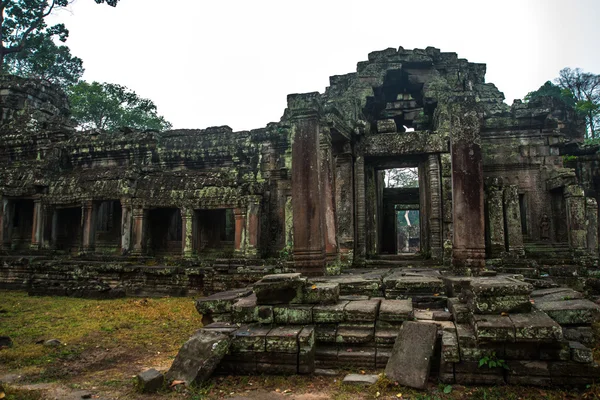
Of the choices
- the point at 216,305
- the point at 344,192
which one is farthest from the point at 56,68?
the point at 216,305

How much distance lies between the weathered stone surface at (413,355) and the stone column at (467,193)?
2910mm

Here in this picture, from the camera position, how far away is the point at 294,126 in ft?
25.3

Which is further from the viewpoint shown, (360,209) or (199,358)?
(360,209)

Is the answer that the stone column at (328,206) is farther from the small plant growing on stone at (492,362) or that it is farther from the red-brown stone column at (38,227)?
the red-brown stone column at (38,227)

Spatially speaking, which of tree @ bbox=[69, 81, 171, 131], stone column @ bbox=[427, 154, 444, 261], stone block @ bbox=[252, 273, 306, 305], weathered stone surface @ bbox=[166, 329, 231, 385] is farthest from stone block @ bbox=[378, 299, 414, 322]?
tree @ bbox=[69, 81, 171, 131]

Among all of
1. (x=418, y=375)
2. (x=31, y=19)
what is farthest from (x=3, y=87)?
(x=418, y=375)

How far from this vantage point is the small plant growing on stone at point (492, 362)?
4047mm

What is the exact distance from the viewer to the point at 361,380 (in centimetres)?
425

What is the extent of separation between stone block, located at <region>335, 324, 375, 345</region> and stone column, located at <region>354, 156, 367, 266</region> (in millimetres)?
5855

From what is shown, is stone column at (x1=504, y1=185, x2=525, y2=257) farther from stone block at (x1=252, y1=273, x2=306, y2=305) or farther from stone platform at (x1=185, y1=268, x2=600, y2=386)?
stone block at (x1=252, y1=273, x2=306, y2=305)

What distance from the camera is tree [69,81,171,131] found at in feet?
102

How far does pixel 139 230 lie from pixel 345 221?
6900mm

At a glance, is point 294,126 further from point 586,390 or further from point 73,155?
point 73,155

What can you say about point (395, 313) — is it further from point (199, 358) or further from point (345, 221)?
point (345, 221)
